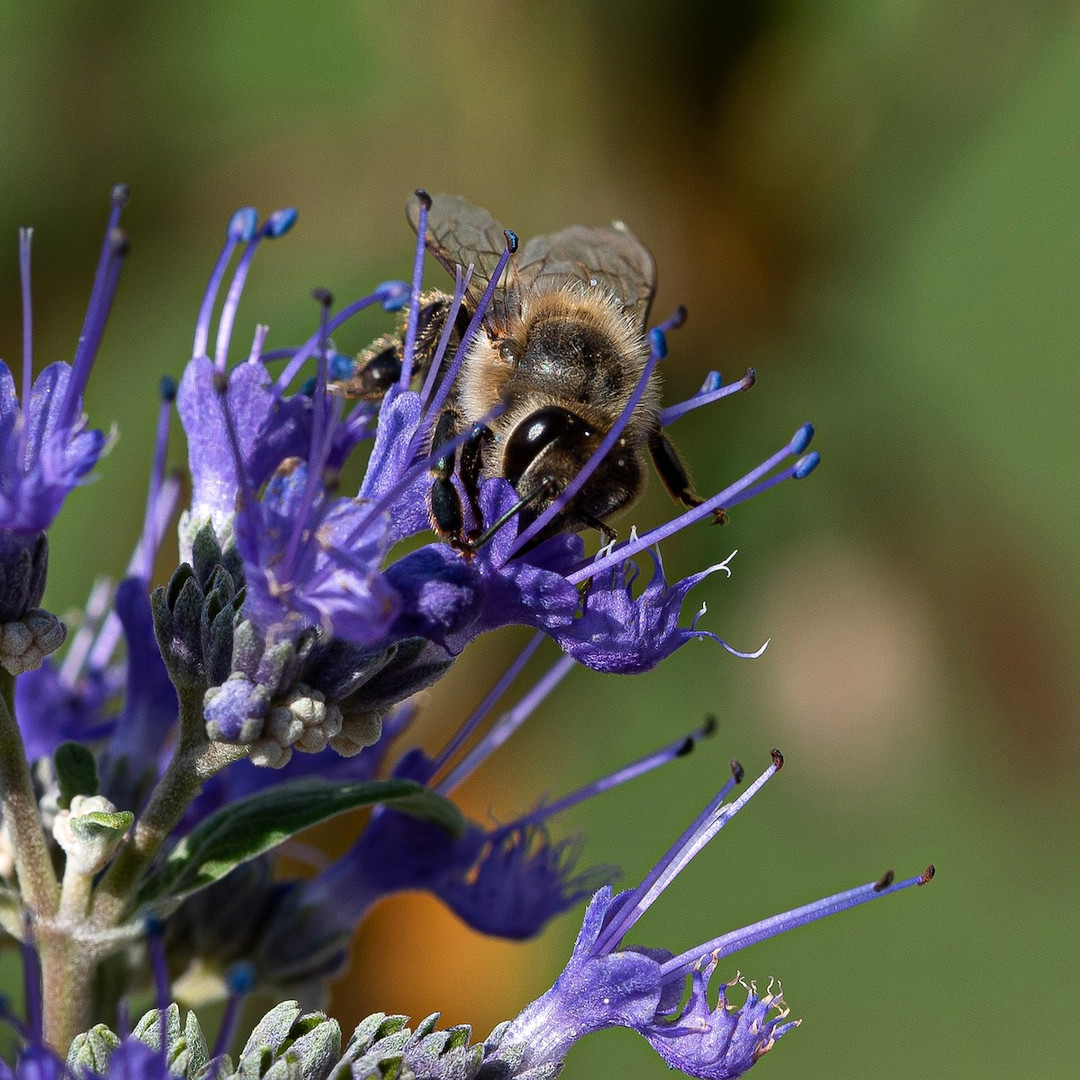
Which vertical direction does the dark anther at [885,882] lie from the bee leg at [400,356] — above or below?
→ below

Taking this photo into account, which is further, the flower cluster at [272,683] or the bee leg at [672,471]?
the bee leg at [672,471]

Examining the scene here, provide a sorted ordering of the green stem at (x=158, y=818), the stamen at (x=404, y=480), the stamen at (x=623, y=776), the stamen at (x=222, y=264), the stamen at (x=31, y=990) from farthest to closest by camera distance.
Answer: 1. the stamen at (x=623, y=776)
2. the stamen at (x=222, y=264)
3. the green stem at (x=158, y=818)
4. the stamen at (x=404, y=480)
5. the stamen at (x=31, y=990)

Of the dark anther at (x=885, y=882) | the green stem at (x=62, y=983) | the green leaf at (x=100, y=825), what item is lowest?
the green stem at (x=62, y=983)

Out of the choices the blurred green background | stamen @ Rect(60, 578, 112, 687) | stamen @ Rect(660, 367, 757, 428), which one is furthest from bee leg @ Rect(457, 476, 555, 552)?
the blurred green background

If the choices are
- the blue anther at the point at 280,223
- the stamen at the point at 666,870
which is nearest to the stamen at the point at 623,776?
the stamen at the point at 666,870

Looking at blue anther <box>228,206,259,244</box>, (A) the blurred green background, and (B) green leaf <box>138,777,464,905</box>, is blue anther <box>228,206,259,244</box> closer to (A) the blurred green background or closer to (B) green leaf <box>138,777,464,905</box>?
(B) green leaf <box>138,777,464,905</box>

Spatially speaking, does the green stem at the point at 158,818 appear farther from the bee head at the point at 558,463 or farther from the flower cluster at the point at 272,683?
the bee head at the point at 558,463

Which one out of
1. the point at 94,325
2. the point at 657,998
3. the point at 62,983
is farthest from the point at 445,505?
the point at 62,983
